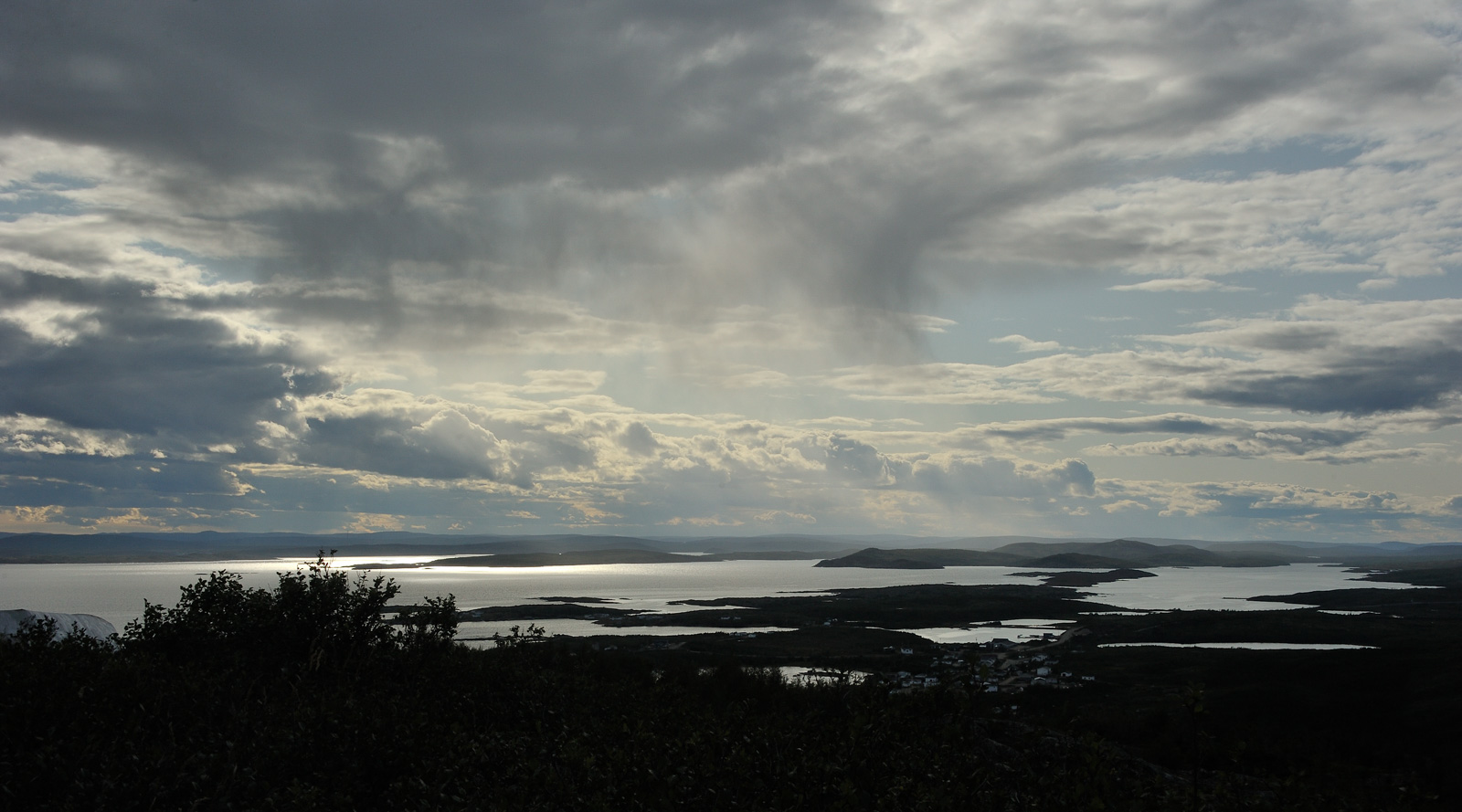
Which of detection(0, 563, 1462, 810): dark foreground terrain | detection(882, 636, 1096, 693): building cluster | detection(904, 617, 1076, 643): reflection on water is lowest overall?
detection(904, 617, 1076, 643): reflection on water

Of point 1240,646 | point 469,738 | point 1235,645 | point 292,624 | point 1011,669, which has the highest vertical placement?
point 292,624

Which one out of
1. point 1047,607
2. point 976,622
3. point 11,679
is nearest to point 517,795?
point 11,679

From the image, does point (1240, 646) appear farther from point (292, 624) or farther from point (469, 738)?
point (469, 738)

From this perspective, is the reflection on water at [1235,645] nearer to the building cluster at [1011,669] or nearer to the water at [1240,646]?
the water at [1240,646]

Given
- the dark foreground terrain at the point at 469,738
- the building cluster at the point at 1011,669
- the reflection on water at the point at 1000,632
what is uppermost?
the dark foreground terrain at the point at 469,738

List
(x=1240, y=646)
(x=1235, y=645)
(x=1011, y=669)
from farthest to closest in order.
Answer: (x=1235, y=645)
(x=1240, y=646)
(x=1011, y=669)

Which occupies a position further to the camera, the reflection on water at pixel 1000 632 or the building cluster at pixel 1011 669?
the reflection on water at pixel 1000 632

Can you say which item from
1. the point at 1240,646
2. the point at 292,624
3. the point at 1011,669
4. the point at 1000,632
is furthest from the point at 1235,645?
the point at 292,624

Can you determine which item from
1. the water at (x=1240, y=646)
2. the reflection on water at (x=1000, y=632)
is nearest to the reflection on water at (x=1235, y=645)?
the water at (x=1240, y=646)

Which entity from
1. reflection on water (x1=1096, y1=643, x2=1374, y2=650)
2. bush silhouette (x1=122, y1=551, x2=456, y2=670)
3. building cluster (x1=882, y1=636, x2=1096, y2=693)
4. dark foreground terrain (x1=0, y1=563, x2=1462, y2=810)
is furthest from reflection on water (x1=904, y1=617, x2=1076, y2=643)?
bush silhouette (x1=122, y1=551, x2=456, y2=670)

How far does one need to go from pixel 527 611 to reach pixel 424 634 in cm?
14864

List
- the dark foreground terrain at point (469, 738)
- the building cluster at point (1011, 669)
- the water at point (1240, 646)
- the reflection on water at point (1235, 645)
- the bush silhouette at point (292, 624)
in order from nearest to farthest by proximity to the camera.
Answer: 1. the dark foreground terrain at point (469, 738)
2. the bush silhouette at point (292, 624)
3. the building cluster at point (1011, 669)
4. the water at point (1240, 646)
5. the reflection on water at point (1235, 645)

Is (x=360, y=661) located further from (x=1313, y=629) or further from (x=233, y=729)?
(x=1313, y=629)

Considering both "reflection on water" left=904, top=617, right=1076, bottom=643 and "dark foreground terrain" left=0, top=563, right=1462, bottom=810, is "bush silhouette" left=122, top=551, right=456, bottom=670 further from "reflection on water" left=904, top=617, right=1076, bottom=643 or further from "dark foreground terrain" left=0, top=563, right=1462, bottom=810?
"reflection on water" left=904, top=617, right=1076, bottom=643
